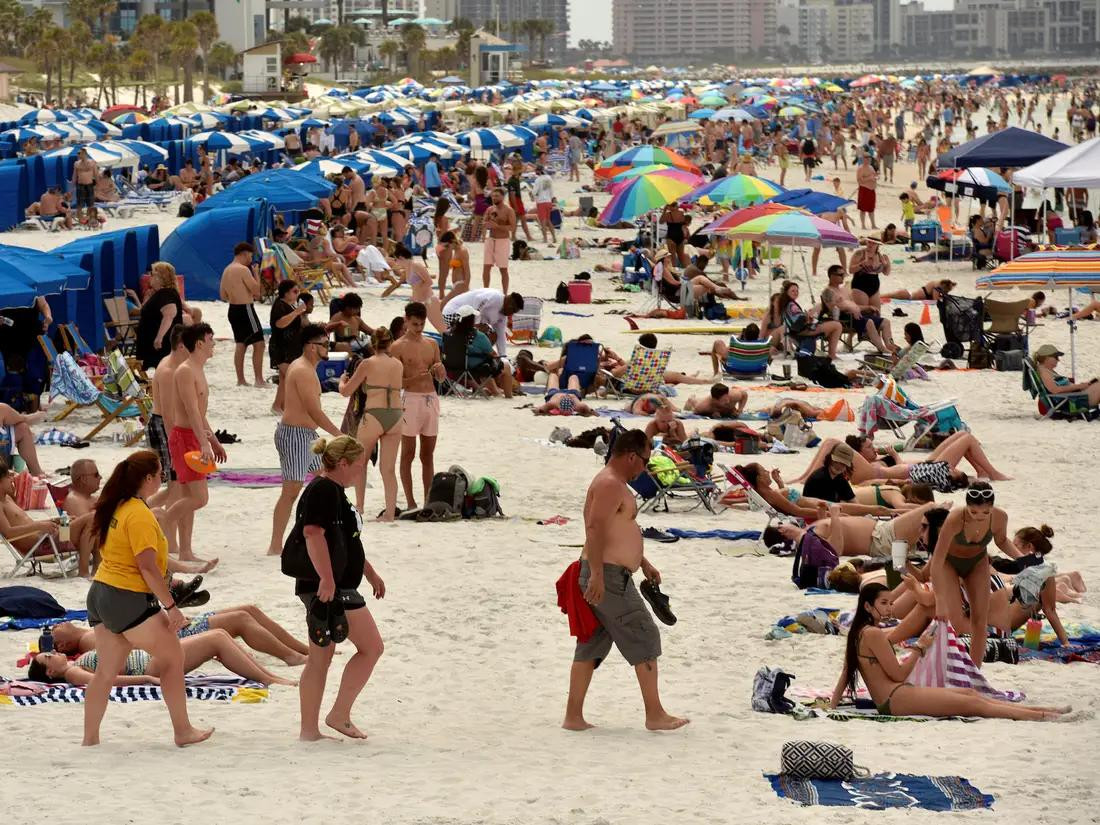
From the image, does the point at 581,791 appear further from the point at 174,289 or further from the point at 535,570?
the point at 174,289

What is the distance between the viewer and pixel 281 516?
8.79 metres

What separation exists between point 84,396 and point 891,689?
23.8 ft

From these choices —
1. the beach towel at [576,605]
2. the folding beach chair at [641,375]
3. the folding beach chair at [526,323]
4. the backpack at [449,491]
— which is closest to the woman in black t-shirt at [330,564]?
the beach towel at [576,605]

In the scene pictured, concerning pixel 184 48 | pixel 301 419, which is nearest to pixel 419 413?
pixel 301 419

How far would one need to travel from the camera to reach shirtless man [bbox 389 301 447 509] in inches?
384

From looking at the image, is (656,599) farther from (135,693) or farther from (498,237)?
(498,237)

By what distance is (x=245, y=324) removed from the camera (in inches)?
545

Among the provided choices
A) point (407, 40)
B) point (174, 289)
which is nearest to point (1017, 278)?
point (174, 289)

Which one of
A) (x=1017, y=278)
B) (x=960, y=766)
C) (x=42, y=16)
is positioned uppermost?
(x=42, y=16)

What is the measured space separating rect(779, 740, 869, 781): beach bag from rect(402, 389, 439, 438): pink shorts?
4.44 metres

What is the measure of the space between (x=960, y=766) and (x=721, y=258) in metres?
16.9

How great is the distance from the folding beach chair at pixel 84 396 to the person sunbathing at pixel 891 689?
6527 millimetres

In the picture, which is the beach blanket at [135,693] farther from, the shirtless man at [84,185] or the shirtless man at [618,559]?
the shirtless man at [84,185]

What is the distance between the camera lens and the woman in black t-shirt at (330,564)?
5.74 metres
